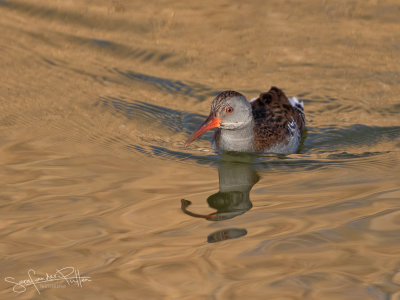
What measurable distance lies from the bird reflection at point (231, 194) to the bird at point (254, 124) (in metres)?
0.22

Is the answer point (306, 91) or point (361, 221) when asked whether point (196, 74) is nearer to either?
point (306, 91)

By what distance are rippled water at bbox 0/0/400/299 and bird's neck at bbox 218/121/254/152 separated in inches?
5.9

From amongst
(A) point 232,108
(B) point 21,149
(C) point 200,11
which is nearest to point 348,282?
(A) point 232,108

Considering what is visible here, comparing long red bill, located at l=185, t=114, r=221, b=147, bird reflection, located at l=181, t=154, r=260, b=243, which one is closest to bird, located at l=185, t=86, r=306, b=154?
long red bill, located at l=185, t=114, r=221, b=147

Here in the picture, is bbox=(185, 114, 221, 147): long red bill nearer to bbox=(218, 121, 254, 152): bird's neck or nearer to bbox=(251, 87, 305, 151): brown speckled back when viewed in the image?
bbox=(218, 121, 254, 152): bird's neck

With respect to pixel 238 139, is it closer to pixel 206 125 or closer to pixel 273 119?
pixel 206 125

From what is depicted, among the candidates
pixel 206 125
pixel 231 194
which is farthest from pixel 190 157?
pixel 231 194

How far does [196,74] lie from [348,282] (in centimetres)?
703

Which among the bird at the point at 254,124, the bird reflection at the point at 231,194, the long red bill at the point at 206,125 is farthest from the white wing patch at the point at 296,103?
the long red bill at the point at 206,125

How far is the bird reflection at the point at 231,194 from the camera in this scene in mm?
7098

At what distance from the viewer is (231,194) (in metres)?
8.17

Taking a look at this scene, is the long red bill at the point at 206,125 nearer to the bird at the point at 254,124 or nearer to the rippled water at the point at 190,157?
the bird at the point at 254,124

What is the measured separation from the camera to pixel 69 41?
43.5 feet

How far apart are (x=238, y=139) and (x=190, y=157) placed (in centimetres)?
68
